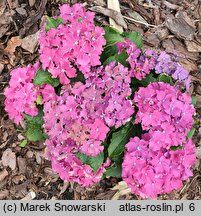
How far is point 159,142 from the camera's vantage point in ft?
7.04

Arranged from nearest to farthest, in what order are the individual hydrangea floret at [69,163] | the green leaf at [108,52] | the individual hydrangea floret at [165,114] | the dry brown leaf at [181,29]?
the individual hydrangea floret at [165,114]
the individual hydrangea floret at [69,163]
the green leaf at [108,52]
the dry brown leaf at [181,29]

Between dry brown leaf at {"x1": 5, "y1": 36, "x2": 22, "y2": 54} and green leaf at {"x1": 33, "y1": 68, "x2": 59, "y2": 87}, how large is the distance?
2.88 ft

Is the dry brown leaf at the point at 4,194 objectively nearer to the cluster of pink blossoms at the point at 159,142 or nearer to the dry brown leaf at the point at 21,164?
the dry brown leaf at the point at 21,164

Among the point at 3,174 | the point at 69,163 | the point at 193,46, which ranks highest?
the point at 193,46

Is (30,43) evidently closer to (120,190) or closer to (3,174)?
(3,174)

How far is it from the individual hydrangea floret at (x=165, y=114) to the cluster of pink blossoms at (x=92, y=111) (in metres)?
0.08

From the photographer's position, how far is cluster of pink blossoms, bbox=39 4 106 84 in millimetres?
2182

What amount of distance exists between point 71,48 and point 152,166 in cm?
71

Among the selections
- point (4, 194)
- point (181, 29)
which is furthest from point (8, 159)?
point (181, 29)

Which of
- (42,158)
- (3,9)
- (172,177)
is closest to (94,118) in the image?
(172,177)

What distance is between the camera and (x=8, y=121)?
10.3ft

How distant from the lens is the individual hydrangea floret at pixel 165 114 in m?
2.12

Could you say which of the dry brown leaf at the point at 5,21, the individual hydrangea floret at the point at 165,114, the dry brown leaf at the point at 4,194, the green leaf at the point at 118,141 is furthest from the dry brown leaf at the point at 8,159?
the individual hydrangea floret at the point at 165,114

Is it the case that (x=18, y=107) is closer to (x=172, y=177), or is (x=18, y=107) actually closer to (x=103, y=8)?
(x=172, y=177)
